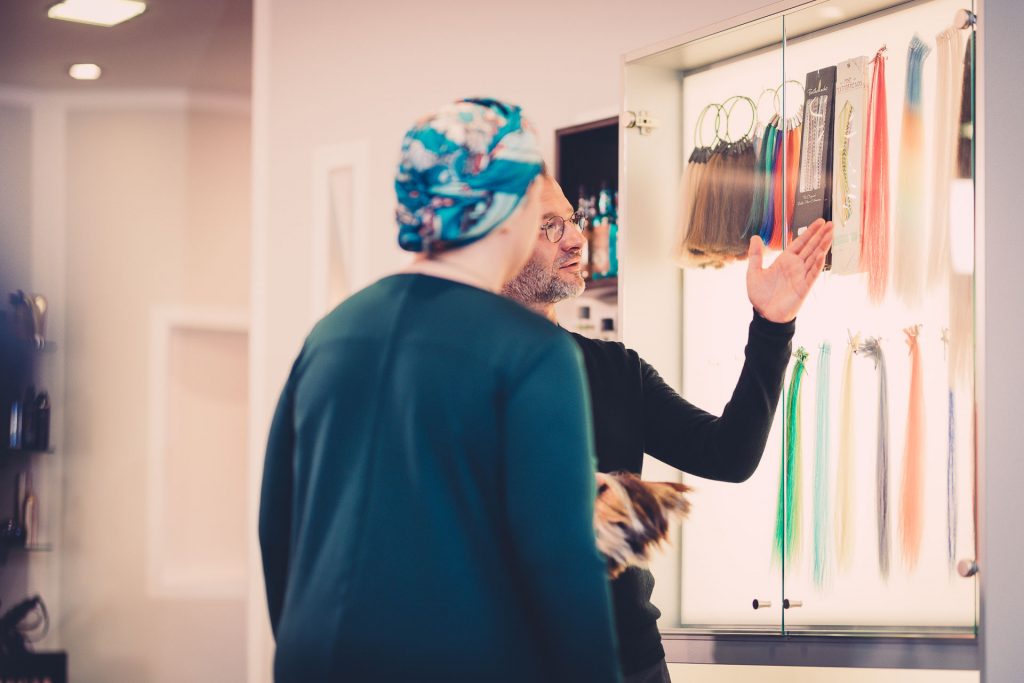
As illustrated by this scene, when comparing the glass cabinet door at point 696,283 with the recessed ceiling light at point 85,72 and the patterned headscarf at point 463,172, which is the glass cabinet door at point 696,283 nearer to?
the patterned headscarf at point 463,172

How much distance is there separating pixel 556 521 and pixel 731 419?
0.81m

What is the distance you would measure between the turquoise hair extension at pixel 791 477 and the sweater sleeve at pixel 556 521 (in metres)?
1.21

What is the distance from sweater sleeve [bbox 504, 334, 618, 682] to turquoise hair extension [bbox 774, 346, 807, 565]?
1208 mm

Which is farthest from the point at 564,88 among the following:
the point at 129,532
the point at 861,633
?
the point at 129,532

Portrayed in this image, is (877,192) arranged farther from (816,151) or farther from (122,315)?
(122,315)

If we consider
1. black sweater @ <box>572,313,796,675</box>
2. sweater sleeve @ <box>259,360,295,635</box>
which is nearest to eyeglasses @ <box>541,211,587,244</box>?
black sweater @ <box>572,313,796,675</box>

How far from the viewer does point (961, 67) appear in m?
1.91

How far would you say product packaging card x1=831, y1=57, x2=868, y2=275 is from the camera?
2.11 metres

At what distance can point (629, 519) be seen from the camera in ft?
4.54

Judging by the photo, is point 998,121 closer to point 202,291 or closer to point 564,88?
point 564,88

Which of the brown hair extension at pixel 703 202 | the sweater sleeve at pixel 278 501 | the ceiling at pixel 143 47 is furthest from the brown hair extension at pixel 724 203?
the ceiling at pixel 143 47

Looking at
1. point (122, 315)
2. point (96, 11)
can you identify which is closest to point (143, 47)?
point (96, 11)

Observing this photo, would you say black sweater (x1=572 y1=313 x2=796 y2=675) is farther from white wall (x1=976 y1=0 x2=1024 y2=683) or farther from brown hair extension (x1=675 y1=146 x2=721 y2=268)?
brown hair extension (x1=675 y1=146 x2=721 y2=268)

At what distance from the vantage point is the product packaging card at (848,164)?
211cm
